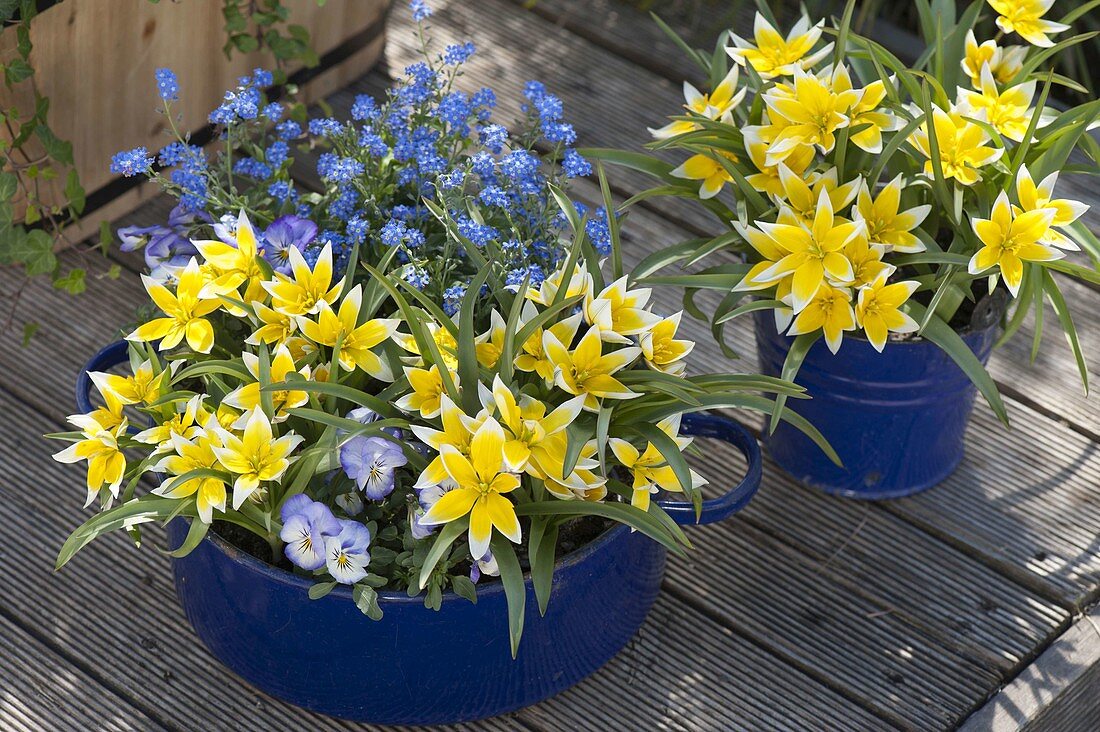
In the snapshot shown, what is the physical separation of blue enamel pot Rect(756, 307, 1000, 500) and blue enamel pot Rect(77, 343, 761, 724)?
0.21 metres

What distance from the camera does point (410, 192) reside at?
160 centimetres

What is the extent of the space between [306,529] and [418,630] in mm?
157

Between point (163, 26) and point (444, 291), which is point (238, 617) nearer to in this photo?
point (444, 291)

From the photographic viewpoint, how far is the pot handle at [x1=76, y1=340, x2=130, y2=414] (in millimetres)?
1381

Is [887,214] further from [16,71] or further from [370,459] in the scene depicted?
[16,71]

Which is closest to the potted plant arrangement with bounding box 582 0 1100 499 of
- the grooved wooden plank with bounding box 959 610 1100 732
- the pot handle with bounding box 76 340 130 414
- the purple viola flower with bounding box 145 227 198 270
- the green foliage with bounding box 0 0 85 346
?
the grooved wooden plank with bounding box 959 610 1100 732

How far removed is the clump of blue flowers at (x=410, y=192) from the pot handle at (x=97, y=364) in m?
0.11

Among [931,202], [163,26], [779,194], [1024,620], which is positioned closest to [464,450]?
[779,194]

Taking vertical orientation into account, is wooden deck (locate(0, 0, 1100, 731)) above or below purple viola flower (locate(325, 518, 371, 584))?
below

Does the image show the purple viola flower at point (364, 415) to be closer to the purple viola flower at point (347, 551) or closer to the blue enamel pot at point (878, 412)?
the purple viola flower at point (347, 551)

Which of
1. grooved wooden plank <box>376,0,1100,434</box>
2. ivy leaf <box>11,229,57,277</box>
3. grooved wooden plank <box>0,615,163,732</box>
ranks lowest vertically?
grooved wooden plank <box>0,615,163,732</box>

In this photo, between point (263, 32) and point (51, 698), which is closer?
point (51, 698)

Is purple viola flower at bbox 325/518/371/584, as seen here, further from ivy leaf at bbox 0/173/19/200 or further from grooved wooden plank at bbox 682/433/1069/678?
ivy leaf at bbox 0/173/19/200

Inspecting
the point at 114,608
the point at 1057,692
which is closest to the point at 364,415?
the point at 114,608
